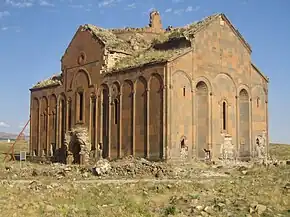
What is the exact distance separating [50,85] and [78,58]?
461 centimetres

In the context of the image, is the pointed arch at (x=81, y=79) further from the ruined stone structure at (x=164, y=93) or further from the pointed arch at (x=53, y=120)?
the pointed arch at (x=53, y=120)

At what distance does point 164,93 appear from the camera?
89.9 ft

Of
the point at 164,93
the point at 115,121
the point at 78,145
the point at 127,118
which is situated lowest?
the point at 78,145

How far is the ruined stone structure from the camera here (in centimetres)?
2795

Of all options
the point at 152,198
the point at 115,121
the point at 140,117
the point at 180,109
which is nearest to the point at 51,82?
the point at 115,121

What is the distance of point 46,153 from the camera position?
1491 inches

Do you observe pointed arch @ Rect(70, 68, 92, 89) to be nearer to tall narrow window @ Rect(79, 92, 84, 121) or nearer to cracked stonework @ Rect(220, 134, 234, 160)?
tall narrow window @ Rect(79, 92, 84, 121)

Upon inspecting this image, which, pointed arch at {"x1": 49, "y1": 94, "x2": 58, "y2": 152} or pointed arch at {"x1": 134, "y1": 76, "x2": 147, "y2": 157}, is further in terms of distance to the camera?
pointed arch at {"x1": 49, "y1": 94, "x2": 58, "y2": 152}

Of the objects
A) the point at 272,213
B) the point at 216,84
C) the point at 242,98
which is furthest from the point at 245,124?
the point at 272,213

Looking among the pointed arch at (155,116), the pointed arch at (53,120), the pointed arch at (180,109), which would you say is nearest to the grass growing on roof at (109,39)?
the pointed arch at (155,116)

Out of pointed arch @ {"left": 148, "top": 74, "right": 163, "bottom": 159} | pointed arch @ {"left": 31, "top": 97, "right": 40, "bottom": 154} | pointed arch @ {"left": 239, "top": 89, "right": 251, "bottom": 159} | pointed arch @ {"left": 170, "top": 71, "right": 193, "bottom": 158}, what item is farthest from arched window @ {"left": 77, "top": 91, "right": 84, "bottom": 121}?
pointed arch @ {"left": 239, "top": 89, "right": 251, "bottom": 159}

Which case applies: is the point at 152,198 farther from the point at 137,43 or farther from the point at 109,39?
the point at 137,43

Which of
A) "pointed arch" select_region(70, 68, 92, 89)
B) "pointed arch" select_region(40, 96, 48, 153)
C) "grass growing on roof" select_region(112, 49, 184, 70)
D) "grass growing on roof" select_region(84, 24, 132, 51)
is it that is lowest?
"pointed arch" select_region(40, 96, 48, 153)

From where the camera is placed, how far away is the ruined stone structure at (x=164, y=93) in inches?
1101
